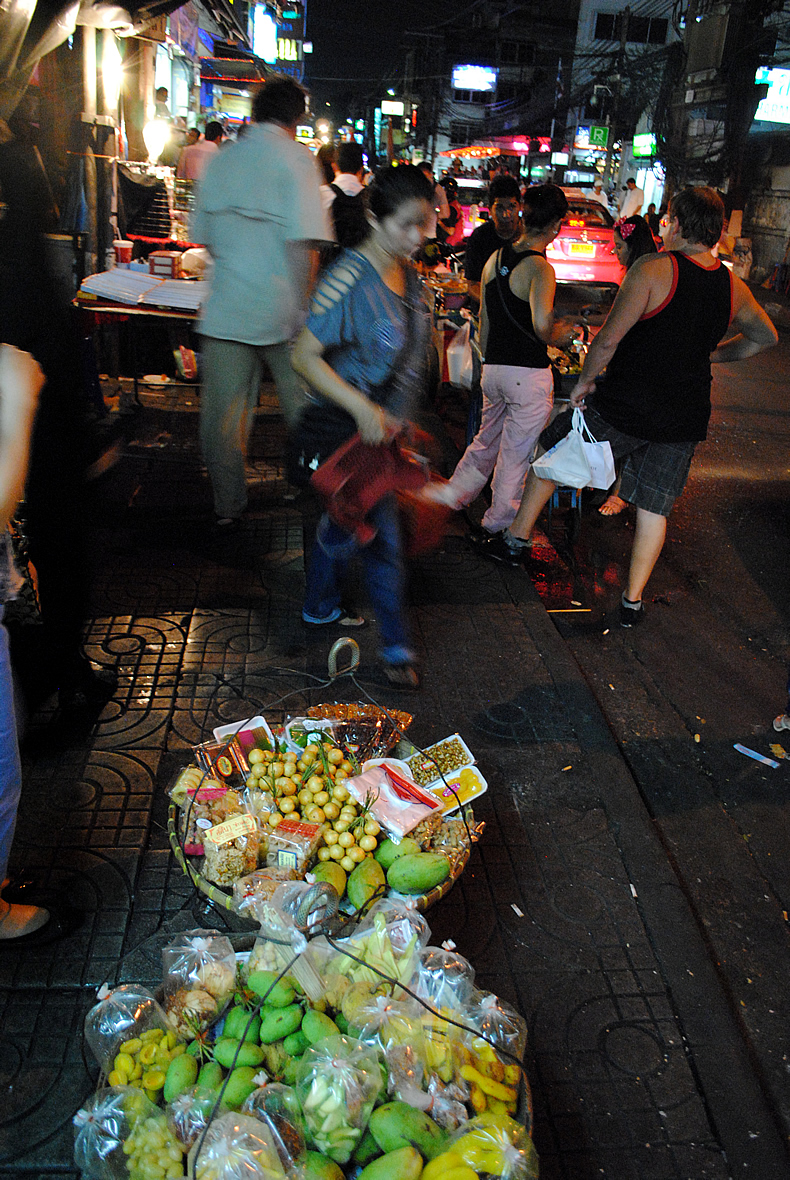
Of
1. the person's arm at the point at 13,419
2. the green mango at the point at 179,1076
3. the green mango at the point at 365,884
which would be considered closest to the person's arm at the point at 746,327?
the green mango at the point at 365,884

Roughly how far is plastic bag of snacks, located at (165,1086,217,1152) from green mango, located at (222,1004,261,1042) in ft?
0.59

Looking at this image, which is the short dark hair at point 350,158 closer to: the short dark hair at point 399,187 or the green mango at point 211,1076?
the short dark hair at point 399,187

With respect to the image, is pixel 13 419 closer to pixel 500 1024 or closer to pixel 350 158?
pixel 500 1024

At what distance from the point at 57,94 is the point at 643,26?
56.0m

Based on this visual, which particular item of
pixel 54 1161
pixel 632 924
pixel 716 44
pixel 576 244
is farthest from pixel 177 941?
pixel 716 44

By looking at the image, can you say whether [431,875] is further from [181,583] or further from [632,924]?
[181,583]

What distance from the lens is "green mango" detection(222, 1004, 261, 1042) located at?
76.5 inches

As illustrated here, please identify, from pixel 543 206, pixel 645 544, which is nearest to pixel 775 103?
pixel 543 206

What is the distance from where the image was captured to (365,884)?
2.38 m

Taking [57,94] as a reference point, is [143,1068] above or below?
below

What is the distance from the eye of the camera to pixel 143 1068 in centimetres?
188

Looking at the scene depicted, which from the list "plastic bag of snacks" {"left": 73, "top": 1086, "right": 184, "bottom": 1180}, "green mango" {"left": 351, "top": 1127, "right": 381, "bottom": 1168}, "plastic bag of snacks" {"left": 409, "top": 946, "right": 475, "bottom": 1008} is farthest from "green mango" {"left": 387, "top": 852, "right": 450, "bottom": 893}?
"plastic bag of snacks" {"left": 73, "top": 1086, "right": 184, "bottom": 1180}

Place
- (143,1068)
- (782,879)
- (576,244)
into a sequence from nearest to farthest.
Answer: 1. (143,1068)
2. (782,879)
3. (576,244)

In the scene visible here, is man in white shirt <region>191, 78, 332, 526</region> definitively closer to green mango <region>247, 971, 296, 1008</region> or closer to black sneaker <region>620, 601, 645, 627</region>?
black sneaker <region>620, 601, 645, 627</region>
